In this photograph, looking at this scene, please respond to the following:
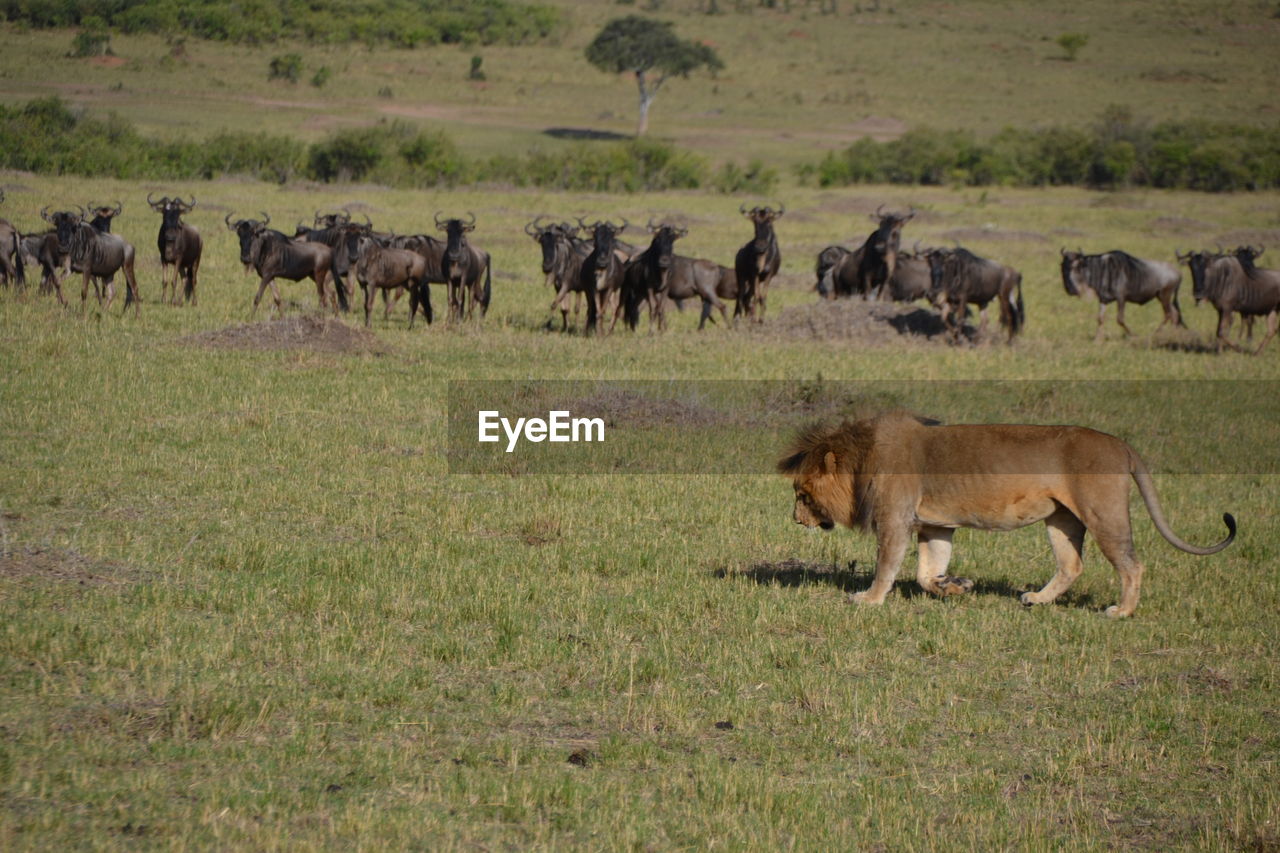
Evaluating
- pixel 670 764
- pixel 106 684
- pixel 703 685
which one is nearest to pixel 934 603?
pixel 703 685

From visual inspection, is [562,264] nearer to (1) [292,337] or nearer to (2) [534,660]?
(1) [292,337]

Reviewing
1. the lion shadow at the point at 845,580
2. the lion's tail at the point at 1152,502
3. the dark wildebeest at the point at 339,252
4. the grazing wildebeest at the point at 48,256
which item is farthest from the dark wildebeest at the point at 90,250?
the lion's tail at the point at 1152,502

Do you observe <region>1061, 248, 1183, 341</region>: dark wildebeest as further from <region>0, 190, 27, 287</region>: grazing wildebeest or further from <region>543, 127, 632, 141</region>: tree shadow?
<region>543, 127, 632, 141</region>: tree shadow

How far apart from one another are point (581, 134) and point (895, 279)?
4986 centimetres

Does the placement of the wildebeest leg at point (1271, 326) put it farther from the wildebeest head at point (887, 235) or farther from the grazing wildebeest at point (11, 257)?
the grazing wildebeest at point (11, 257)

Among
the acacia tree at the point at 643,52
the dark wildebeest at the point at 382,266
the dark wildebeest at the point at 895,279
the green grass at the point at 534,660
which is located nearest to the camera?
the green grass at the point at 534,660

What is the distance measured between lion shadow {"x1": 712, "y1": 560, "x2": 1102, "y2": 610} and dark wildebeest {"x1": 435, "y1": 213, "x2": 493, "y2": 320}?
541 inches

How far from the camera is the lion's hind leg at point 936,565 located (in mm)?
9539

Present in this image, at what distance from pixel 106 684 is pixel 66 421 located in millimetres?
7440

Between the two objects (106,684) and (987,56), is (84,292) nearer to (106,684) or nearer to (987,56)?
(106,684)

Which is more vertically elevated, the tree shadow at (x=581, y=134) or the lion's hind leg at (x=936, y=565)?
the tree shadow at (x=581, y=134)

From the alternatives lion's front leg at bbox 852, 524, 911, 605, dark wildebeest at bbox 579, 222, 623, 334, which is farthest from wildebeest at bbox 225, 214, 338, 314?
lion's front leg at bbox 852, 524, 911, 605

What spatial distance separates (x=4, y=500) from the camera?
1085 centimetres

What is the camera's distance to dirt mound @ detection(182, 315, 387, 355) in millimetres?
18625
